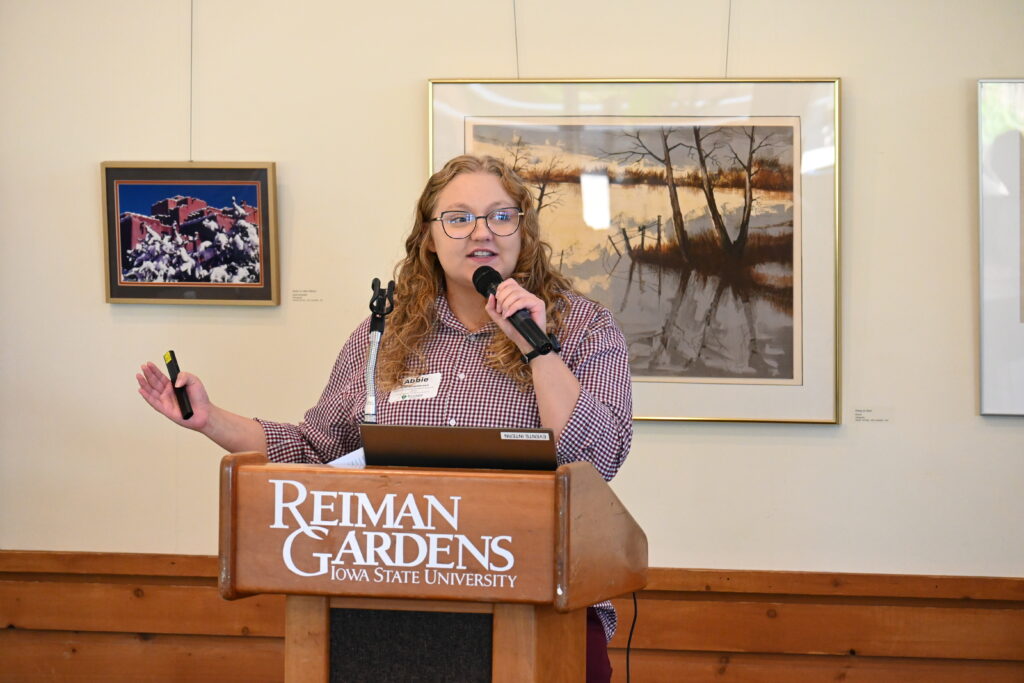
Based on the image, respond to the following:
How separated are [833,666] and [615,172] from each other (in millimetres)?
1625

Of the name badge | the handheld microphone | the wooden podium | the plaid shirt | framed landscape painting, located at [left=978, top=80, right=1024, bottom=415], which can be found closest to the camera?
the wooden podium

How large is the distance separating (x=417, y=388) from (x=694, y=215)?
140 centimetres


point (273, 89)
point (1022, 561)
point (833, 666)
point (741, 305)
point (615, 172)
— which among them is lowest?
point (833, 666)

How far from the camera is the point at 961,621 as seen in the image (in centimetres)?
299

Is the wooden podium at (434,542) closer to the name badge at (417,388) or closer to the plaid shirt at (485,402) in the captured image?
the plaid shirt at (485,402)

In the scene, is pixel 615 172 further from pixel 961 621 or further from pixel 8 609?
pixel 8 609

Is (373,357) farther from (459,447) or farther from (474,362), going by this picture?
(459,447)

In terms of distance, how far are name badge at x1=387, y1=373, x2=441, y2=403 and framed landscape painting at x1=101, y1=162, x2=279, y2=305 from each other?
128 centimetres

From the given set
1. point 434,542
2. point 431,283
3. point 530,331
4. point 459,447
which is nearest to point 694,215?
point 431,283

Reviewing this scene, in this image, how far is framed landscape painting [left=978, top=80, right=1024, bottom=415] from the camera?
294 cm

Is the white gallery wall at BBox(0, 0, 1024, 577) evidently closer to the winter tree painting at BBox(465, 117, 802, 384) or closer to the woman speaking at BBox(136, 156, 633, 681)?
the winter tree painting at BBox(465, 117, 802, 384)

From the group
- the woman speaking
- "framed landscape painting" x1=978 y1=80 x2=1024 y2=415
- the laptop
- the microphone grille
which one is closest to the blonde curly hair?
the woman speaking

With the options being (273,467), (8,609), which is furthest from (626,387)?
(8,609)

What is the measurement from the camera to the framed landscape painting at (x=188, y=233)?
3.10m
